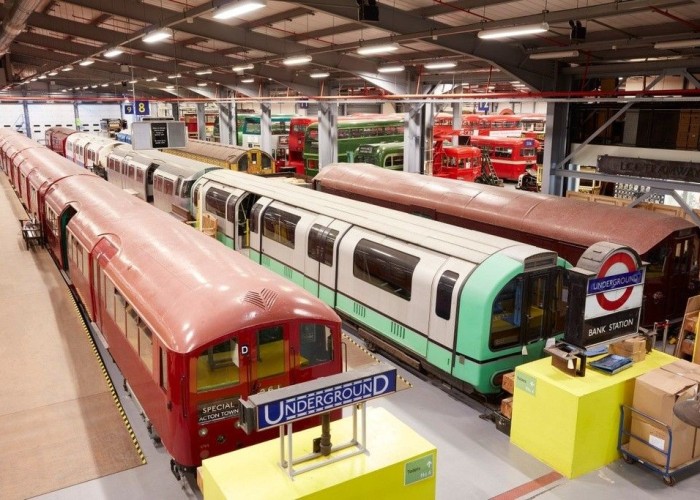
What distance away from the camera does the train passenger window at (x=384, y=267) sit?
8.66m

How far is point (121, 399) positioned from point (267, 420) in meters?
5.43

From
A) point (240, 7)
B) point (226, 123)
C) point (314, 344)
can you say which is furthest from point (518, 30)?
point (226, 123)

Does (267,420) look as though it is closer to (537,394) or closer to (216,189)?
(537,394)

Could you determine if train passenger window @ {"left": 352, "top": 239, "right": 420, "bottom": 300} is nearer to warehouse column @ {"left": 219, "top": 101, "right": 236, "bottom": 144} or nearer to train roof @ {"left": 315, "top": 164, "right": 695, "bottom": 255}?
train roof @ {"left": 315, "top": 164, "right": 695, "bottom": 255}

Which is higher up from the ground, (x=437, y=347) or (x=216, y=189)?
(x=216, y=189)

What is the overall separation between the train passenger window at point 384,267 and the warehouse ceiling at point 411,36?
15.6ft

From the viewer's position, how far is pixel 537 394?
21.8 ft

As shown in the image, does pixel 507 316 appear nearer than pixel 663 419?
No

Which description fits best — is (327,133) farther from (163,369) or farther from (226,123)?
(163,369)

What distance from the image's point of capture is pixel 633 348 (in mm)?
6918

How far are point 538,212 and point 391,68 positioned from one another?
1136 cm

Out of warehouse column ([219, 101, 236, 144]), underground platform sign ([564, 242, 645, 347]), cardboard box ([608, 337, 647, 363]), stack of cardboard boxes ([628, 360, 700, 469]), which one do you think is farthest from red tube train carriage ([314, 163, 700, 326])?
warehouse column ([219, 101, 236, 144])

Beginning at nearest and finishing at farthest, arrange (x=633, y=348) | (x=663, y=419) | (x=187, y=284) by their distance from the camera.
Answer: (x=663, y=419) → (x=187, y=284) → (x=633, y=348)

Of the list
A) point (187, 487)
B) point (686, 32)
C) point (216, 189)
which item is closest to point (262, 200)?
point (216, 189)
